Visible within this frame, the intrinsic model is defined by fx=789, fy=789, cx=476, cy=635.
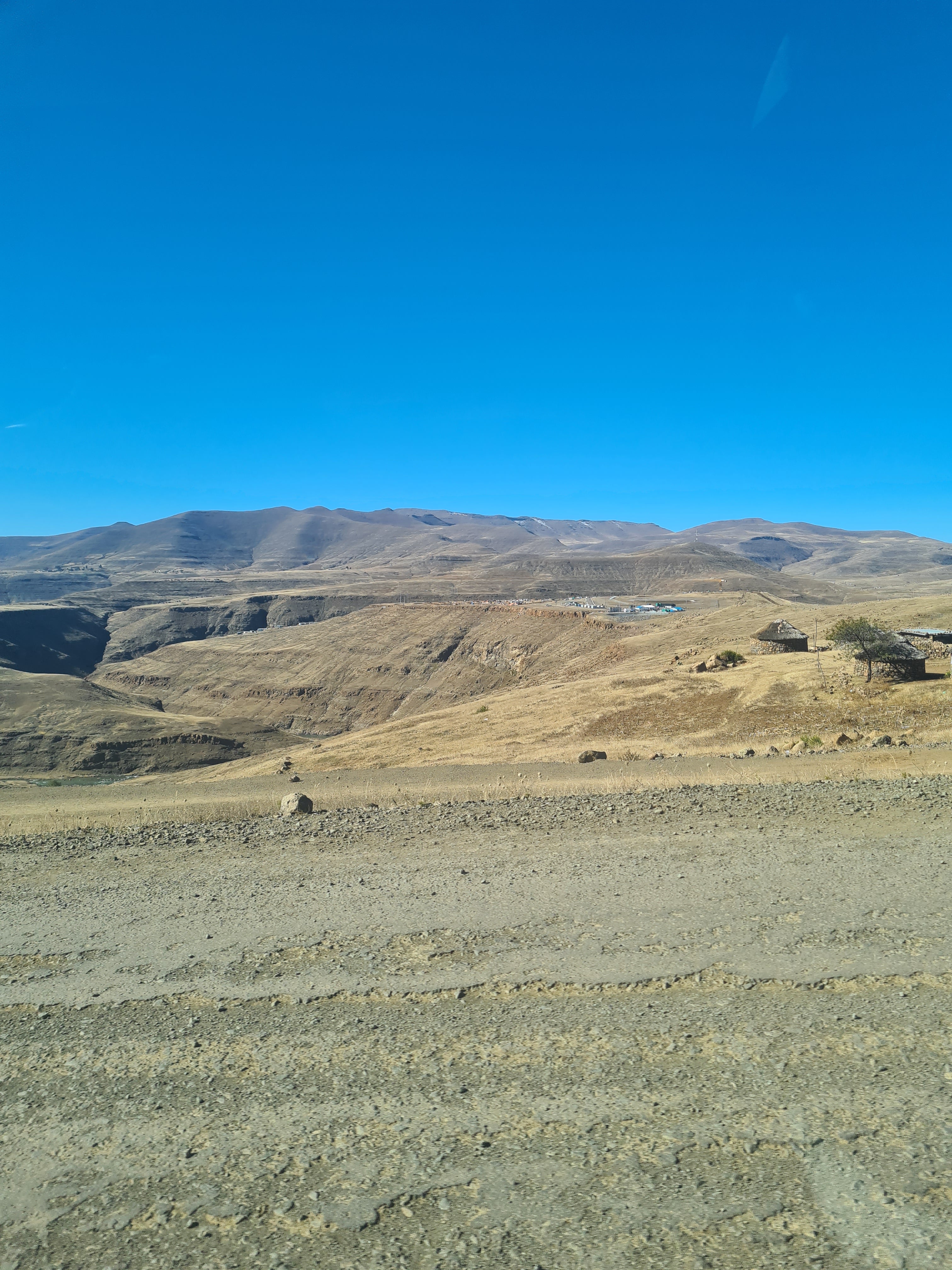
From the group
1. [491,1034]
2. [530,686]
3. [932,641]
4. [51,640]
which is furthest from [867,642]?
[51,640]

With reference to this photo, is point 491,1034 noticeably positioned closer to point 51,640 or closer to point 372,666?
point 372,666

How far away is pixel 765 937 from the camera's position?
283 inches

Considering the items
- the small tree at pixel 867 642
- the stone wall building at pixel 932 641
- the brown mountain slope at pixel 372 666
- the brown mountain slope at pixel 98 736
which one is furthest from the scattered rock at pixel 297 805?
the brown mountain slope at pixel 372 666

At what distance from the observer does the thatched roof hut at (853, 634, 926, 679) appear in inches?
1142

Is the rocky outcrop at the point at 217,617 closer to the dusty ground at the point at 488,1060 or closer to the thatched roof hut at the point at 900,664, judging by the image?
the thatched roof hut at the point at 900,664

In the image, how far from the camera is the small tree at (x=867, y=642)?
2939 centimetres

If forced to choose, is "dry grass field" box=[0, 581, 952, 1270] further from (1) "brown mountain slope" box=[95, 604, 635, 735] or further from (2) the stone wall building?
(1) "brown mountain slope" box=[95, 604, 635, 735]

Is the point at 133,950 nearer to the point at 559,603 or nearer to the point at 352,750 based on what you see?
the point at 352,750

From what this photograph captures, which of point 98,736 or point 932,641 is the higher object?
point 932,641

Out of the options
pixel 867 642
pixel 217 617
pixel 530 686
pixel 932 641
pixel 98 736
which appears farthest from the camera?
pixel 217 617

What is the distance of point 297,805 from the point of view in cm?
1355

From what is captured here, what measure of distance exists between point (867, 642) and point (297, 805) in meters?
24.0

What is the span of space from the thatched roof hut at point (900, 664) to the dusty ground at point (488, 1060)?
71.4ft

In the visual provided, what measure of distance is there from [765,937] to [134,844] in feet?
28.4
